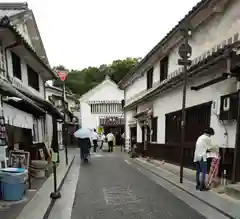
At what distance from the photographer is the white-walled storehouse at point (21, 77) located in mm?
8484

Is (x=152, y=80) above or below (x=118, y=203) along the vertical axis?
above

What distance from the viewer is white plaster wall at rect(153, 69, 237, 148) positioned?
895 centimetres

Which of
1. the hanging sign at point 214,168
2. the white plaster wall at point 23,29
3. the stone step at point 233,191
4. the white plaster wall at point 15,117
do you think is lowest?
the stone step at point 233,191

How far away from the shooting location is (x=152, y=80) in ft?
63.4

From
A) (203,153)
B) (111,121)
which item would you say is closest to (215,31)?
(203,153)

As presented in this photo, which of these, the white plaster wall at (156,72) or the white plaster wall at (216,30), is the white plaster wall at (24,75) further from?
the white plaster wall at (216,30)

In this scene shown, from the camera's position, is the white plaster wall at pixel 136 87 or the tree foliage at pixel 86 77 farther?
the tree foliage at pixel 86 77

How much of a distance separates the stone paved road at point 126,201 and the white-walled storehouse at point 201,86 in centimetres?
231

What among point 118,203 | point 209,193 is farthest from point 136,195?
point 209,193

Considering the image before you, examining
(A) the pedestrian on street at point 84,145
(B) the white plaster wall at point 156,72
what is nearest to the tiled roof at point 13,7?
(B) the white plaster wall at point 156,72

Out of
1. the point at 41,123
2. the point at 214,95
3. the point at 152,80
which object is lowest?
the point at 41,123

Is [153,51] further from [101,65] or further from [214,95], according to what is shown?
[101,65]

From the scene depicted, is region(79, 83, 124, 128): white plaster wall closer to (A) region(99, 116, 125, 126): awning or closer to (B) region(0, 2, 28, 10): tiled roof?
(A) region(99, 116, 125, 126): awning

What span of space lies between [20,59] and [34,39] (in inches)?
188
